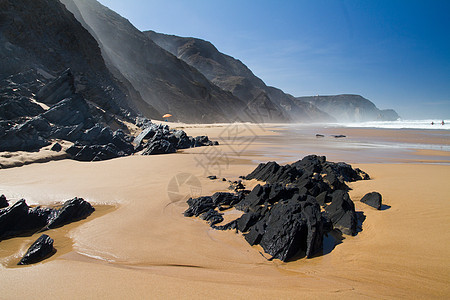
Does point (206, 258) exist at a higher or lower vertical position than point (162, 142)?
lower

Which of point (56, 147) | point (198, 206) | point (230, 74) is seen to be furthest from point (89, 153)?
point (230, 74)

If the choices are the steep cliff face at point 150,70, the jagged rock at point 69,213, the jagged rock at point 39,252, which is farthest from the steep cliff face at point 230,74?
the jagged rock at point 39,252

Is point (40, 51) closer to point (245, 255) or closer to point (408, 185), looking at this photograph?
point (245, 255)

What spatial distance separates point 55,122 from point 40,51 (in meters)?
12.9

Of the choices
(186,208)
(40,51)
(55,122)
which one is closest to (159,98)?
(40,51)

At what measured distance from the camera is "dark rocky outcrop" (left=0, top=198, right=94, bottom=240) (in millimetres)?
3566

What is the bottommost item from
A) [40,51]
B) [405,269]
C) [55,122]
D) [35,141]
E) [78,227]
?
[78,227]

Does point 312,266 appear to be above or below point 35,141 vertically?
below

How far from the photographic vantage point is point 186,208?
4.66 meters

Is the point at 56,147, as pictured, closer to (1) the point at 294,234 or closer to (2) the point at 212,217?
(2) the point at 212,217

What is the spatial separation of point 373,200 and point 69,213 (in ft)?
18.7

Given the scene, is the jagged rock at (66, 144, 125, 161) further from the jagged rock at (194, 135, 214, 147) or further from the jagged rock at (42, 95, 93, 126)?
the jagged rock at (194, 135, 214, 147)

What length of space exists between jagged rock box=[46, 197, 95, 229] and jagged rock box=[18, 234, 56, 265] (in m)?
0.96

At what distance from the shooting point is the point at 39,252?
2871 mm
